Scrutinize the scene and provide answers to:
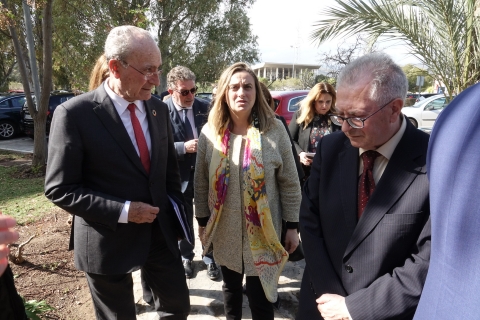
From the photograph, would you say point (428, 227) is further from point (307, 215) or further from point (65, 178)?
point (65, 178)

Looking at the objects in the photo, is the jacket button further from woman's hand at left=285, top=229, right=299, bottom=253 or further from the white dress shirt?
the white dress shirt

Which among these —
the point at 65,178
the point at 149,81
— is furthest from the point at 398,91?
the point at 65,178

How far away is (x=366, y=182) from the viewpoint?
1506 mm

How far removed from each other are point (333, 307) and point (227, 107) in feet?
4.80

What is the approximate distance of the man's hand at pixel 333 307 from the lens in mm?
1411

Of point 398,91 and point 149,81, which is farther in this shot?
point 149,81

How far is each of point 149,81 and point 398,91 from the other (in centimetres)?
132

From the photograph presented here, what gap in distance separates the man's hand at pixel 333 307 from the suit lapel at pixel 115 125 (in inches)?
48.3

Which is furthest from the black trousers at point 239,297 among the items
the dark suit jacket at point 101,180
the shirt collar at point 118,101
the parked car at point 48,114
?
the parked car at point 48,114

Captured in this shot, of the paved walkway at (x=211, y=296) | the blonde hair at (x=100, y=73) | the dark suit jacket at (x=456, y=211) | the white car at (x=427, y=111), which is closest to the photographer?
the dark suit jacket at (x=456, y=211)

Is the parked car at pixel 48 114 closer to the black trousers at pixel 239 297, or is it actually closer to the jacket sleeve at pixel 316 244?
the black trousers at pixel 239 297

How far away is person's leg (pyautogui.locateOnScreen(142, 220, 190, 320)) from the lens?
85.7 inches

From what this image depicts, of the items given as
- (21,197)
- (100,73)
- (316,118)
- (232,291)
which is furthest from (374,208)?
(21,197)

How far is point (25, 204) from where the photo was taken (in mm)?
5547
